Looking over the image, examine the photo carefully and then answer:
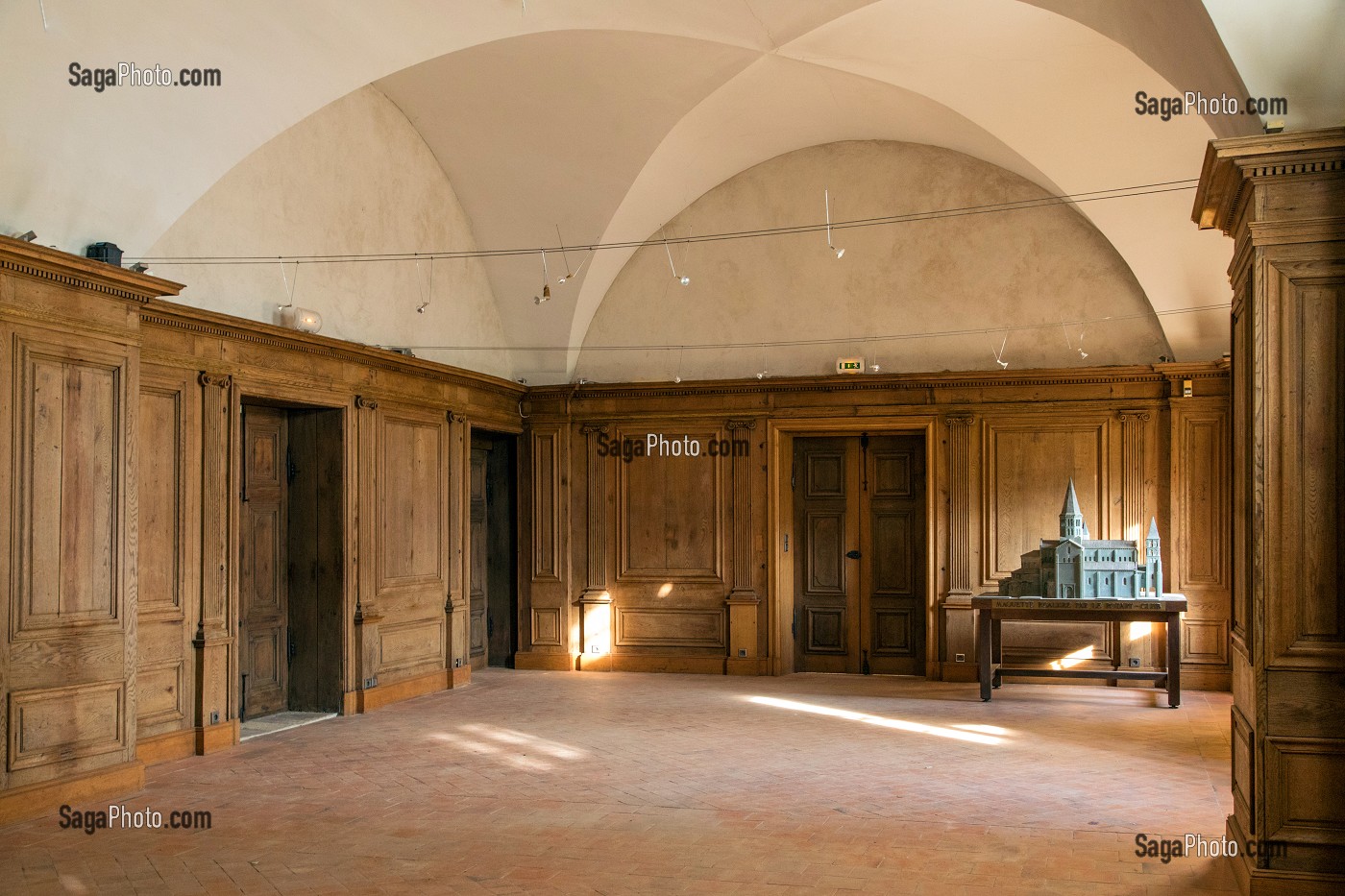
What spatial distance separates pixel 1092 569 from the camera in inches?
376

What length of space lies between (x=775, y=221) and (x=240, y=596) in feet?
21.8

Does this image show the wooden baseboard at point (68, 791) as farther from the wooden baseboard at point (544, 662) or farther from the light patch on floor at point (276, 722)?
the wooden baseboard at point (544, 662)

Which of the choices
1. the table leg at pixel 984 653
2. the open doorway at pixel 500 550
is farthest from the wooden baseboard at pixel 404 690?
the table leg at pixel 984 653

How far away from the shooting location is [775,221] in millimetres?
11914

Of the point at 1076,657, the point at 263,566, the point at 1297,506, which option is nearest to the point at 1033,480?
the point at 1076,657

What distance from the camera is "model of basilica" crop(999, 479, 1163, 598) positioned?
954 centimetres

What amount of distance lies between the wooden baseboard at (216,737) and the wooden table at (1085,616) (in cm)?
631

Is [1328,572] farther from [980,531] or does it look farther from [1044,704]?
[980,531]

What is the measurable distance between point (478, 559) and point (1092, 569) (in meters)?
6.54

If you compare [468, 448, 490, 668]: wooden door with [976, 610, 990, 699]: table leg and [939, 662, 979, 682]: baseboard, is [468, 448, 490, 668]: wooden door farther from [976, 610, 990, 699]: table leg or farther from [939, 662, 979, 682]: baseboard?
[976, 610, 990, 699]: table leg

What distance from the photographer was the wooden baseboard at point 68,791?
604cm

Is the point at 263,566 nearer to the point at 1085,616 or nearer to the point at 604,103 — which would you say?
the point at 604,103

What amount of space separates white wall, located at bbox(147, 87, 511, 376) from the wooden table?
5957mm

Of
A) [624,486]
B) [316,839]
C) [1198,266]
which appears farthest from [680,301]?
[316,839]
